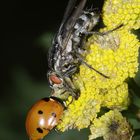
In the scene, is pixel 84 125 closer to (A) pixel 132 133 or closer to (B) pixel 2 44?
(A) pixel 132 133

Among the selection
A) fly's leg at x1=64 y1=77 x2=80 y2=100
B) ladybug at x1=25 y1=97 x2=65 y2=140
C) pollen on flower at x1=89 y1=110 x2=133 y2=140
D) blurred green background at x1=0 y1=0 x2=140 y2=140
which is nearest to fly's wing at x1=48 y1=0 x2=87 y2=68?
fly's leg at x1=64 y1=77 x2=80 y2=100

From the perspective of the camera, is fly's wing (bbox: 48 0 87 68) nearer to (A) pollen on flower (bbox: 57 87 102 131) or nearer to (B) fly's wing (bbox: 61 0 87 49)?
(B) fly's wing (bbox: 61 0 87 49)

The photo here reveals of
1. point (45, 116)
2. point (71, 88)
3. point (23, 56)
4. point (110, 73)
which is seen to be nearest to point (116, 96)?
point (110, 73)

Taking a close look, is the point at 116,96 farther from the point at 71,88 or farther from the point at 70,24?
the point at 70,24

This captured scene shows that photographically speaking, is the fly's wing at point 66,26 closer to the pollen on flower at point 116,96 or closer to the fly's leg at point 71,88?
the fly's leg at point 71,88

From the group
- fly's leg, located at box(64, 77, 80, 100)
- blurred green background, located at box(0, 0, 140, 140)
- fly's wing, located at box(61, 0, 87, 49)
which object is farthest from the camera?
blurred green background, located at box(0, 0, 140, 140)
